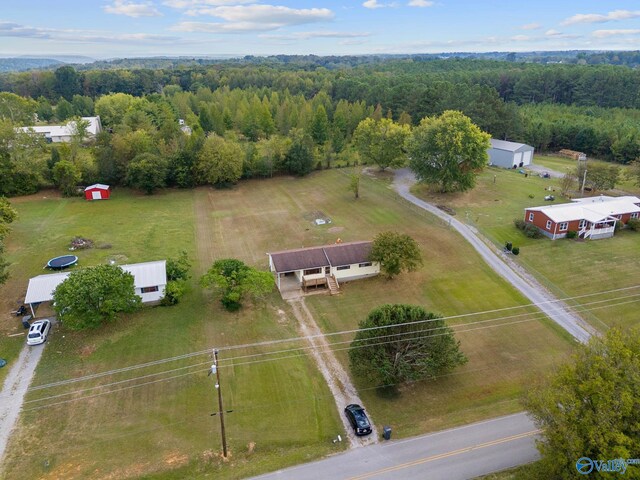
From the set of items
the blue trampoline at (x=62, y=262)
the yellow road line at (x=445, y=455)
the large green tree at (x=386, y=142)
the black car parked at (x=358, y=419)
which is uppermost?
the large green tree at (x=386, y=142)

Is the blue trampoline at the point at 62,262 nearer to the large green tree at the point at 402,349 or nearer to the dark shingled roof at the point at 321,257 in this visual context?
the dark shingled roof at the point at 321,257

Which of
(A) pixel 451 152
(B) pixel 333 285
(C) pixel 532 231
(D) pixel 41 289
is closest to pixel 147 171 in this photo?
(D) pixel 41 289

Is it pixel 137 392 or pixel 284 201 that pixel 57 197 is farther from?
pixel 137 392

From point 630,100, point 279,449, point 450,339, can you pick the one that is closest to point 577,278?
point 450,339

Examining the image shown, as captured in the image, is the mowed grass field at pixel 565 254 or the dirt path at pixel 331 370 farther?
the mowed grass field at pixel 565 254

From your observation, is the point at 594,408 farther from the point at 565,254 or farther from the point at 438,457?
the point at 565,254

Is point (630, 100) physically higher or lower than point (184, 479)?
higher

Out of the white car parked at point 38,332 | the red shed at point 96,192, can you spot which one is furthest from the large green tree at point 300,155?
the white car parked at point 38,332
